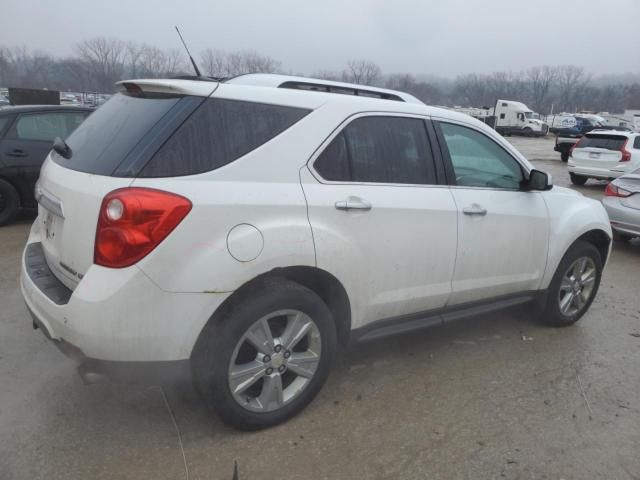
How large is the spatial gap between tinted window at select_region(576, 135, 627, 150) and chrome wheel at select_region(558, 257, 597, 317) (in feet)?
33.5

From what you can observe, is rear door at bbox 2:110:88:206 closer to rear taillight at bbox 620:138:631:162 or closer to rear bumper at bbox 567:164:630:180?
rear bumper at bbox 567:164:630:180

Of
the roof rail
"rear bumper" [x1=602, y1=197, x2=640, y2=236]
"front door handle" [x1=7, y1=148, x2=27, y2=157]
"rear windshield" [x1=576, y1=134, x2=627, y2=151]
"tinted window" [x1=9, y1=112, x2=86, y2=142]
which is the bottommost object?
"rear bumper" [x1=602, y1=197, x2=640, y2=236]

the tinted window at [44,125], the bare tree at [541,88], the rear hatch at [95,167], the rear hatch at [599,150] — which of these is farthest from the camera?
the bare tree at [541,88]

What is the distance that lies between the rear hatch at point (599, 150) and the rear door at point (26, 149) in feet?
39.6

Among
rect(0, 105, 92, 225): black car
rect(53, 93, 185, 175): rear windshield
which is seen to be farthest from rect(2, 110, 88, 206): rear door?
rect(53, 93, 185, 175): rear windshield

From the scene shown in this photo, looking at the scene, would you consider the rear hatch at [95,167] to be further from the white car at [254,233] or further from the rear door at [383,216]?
the rear door at [383,216]

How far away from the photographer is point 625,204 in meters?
6.83

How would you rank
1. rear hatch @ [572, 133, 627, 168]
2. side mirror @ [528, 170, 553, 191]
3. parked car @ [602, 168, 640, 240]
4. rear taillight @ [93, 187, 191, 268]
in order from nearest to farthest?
rear taillight @ [93, 187, 191, 268] < side mirror @ [528, 170, 553, 191] < parked car @ [602, 168, 640, 240] < rear hatch @ [572, 133, 627, 168]

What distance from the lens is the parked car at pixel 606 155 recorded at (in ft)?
40.9

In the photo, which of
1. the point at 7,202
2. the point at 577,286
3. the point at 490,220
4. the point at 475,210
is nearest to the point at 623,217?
the point at 577,286

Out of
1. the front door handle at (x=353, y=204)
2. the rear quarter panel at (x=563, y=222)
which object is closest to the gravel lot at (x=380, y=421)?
the rear quarter panel at (x=563, y=222)

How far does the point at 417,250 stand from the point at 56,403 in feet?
7.25

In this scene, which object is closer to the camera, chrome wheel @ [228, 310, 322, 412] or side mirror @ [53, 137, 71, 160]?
chrome wheel @ [228, 310, 322, 412]

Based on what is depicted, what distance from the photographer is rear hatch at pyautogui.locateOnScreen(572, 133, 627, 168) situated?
12703 millimetres
